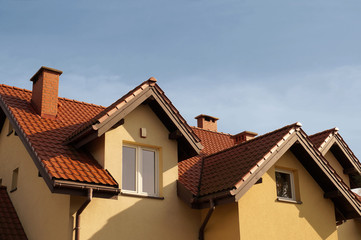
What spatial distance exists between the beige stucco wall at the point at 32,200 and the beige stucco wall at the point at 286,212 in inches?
204

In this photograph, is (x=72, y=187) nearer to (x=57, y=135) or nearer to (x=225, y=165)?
(x=57, y=135)

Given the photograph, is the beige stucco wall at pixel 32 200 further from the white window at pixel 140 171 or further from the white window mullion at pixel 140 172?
the white window mullion at pixel 140 172

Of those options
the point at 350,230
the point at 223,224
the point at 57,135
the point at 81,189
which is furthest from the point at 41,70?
Result: the point at 350,230

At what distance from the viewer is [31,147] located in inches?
549

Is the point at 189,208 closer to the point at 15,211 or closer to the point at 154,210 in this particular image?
the point at 154,210

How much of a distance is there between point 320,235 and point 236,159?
383 cm

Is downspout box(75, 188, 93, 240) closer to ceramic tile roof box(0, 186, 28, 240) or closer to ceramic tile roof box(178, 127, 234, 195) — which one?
ceramic tile roof box(0, 186, 28, 240)

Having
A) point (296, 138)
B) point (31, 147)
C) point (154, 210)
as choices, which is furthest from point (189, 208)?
point (31, 147)

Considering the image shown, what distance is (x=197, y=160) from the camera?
60.5ft

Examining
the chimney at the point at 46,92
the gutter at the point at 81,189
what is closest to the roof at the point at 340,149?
the gutter at the point at 81,189

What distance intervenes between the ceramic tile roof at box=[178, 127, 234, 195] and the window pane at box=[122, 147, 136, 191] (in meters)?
1.92

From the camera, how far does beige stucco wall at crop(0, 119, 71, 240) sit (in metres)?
13.4

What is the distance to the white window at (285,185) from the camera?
1641cm

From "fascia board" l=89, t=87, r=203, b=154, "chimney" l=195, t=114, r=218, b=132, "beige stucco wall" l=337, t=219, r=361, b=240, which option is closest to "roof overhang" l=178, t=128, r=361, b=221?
"fascia board" l=89, t=87, r=203, b=154
